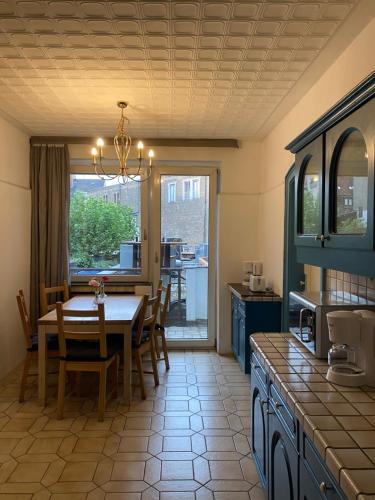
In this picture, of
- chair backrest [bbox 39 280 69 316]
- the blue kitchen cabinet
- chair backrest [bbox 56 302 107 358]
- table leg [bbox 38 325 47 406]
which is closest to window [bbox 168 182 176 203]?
chair backrest [bbox 39 280 69 316]

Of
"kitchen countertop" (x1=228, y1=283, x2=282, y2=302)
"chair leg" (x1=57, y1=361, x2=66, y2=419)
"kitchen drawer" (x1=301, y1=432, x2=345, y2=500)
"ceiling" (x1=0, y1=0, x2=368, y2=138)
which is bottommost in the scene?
"chair leg" (x1=57, y1=361, x2=66, y2=419)

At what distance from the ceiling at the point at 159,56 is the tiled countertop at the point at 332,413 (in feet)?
5.88

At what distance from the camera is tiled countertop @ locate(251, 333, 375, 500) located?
41.6 inches

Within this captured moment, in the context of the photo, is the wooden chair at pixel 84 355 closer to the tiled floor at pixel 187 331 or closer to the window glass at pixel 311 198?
the window glass at pixel 311 198

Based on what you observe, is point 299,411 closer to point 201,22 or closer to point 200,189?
point 201,22

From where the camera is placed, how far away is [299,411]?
4.63ft

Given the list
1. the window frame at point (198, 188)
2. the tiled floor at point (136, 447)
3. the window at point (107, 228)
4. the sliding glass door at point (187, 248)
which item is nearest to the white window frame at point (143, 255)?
the window at point (107, 228)

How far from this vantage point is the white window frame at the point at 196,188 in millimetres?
4949

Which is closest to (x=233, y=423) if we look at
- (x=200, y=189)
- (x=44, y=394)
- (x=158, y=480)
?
(x=158, y=480)

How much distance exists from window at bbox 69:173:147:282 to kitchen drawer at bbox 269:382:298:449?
129 inches

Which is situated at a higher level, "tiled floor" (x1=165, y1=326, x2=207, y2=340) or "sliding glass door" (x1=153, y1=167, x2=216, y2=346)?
"sliding glass door" (x1=153, y1=167, x2=216, y2=346)

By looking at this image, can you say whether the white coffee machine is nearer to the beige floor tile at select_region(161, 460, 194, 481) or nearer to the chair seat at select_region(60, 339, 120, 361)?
the beige floor tile at select_region(161, 460, 194, 481)

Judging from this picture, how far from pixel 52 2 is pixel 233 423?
2999 millimetres

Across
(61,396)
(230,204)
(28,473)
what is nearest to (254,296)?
(230,204)
